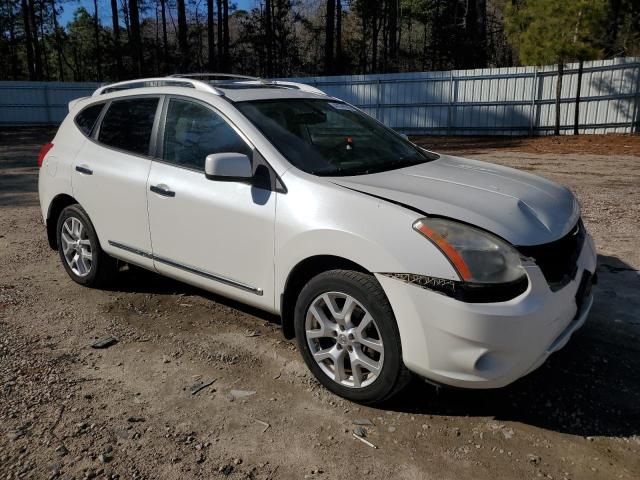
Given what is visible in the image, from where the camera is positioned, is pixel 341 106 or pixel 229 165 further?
pixel 341 106

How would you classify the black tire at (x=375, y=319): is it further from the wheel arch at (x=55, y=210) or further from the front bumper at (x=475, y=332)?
the wheel arch at (x=55, y=210)

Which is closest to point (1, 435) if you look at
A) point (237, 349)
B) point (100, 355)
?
point (100, 355)

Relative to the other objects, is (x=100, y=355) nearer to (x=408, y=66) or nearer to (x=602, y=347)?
(x=602, y=347)

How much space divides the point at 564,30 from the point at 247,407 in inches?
688

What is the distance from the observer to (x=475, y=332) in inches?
102

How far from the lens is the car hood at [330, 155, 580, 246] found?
281cm

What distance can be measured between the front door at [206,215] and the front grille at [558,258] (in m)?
1.46

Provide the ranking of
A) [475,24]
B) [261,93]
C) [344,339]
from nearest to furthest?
[344,339] → [261,93] → [475,24]

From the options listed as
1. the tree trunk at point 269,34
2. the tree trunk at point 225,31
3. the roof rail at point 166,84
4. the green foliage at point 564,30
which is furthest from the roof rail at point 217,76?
the tree trunk at point 269,34

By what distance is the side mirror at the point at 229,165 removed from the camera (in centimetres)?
327

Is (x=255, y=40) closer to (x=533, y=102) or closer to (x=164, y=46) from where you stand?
(x=164, y=46)

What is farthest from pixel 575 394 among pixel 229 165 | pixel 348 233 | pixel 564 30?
pixel 564 30

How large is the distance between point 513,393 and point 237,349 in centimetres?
177

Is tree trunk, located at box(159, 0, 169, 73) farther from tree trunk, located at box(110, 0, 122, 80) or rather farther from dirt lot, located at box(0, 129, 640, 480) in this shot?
dirt lot, located at box(0, 129, 640, 480)
